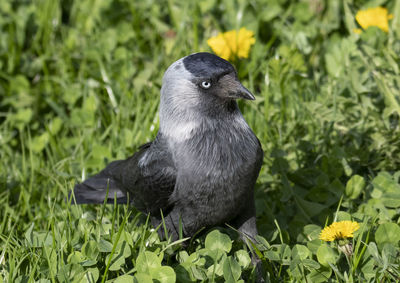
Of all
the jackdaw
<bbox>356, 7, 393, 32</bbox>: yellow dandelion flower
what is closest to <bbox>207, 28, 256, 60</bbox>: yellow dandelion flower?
<bbox>356, 7, 393, 32</bbox>: yellow dandelion flower

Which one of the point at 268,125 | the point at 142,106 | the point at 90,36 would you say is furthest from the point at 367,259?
the point at 90,36

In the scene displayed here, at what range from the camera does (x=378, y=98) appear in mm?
4090

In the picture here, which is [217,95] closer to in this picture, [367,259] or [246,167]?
[246,167]

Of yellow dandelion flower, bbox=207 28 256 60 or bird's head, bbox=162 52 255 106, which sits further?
yellow dandelion flower, bbox=207 28 256 60

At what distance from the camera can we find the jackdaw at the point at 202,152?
289 cm

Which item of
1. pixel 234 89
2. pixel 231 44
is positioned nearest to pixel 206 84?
pixel 234 89

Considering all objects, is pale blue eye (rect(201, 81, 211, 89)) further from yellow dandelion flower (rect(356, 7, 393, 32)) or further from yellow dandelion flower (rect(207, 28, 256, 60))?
yellow dandelion flower (rect(356, 7, 393, 32))

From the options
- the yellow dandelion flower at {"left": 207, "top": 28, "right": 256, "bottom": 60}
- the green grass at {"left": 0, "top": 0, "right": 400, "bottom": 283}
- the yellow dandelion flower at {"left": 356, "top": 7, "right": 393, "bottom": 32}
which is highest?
the yellow dandelion flower at {"left": 356, "top": 7, "right": 393, "bottom": 32}

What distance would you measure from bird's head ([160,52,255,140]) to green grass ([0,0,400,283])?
59 centimetres

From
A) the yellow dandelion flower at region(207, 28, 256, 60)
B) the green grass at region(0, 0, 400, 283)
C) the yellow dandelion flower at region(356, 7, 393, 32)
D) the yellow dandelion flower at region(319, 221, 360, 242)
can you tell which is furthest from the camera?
the yellow dandelion flower at region(356, 7, 393, 32)

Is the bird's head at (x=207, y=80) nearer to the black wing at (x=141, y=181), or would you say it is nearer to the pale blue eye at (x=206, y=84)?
the pale blue eye at (x=206, y=84)

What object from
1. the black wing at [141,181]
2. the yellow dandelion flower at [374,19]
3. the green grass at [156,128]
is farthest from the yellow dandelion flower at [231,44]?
the black wing at [141,181]

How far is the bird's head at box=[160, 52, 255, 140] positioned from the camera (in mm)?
2883

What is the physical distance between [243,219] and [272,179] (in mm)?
596
